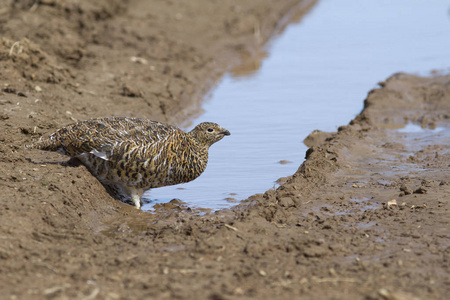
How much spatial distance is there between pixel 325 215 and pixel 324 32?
13.7 metres

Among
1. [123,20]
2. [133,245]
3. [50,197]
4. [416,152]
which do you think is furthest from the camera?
[123,20]

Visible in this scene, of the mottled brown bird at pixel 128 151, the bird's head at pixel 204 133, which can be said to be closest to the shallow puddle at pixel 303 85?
the mottled brown bird at pixel 128 151

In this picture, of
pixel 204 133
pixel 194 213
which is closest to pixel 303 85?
pixel 204 133

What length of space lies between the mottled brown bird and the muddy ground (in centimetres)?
25

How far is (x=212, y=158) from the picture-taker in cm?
1005

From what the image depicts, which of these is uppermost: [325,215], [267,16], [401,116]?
[267,16]

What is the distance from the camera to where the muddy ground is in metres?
5.35

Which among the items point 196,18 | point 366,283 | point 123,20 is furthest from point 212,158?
point 196,18

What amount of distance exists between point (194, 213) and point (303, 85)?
23.7ft

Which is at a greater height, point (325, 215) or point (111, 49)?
point (111, 49)

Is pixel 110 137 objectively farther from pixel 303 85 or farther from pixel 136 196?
pixel 303 85

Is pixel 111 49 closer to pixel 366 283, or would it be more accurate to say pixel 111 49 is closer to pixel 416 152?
pixel 416 152

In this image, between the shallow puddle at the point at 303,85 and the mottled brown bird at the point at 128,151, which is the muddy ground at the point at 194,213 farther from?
the shallow puddle at the point at 303,85

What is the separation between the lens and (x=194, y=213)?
7.83 meters
